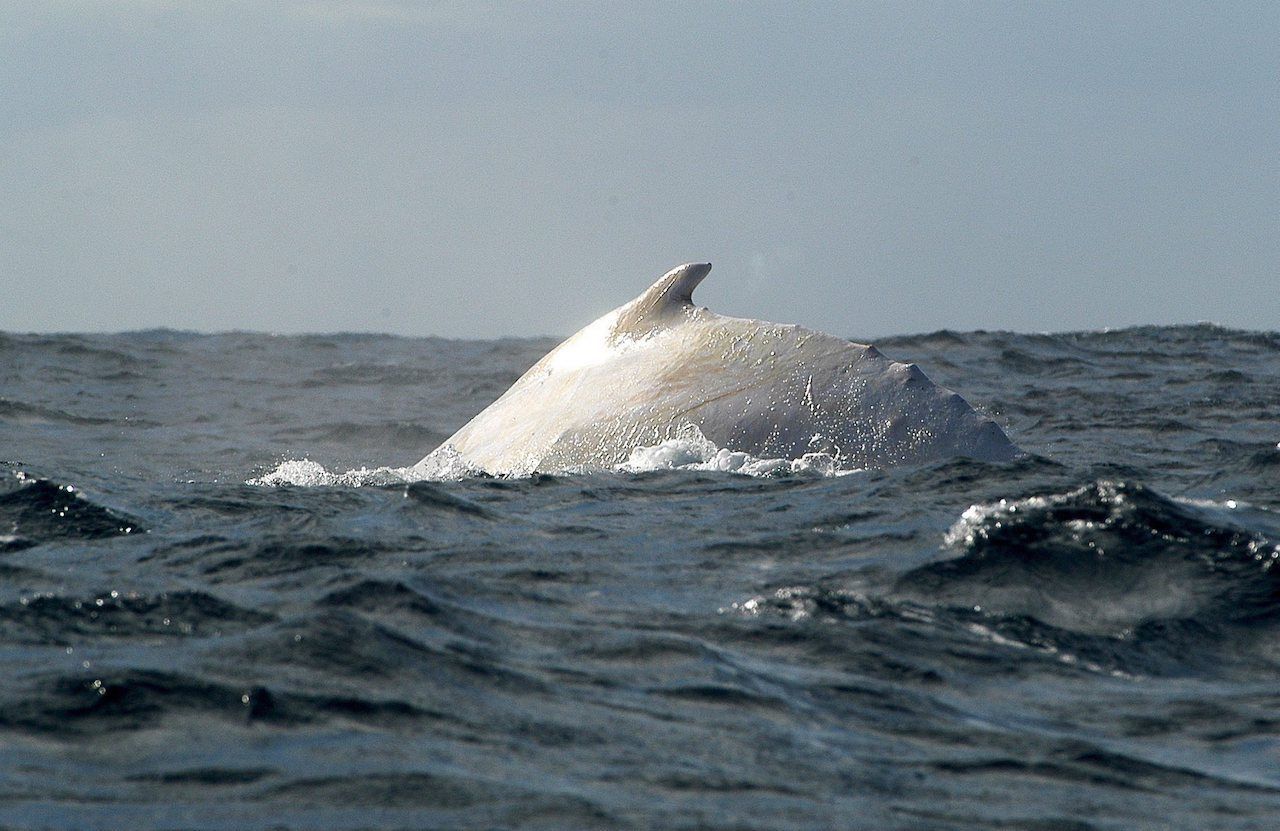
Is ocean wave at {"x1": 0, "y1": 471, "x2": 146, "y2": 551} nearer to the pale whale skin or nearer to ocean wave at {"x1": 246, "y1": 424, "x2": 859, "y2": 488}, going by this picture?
ocean wave at {"x1": 246, "y1": 424, "x2": 859, "y2": 488}

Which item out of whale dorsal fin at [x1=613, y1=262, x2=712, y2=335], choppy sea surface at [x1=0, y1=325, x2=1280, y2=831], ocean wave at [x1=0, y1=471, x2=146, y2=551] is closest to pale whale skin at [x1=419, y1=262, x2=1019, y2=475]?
whale dorsal fin at [x1=613, y1=262, x2=712, y2=335]

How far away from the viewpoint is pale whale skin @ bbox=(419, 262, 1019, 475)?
838 centimetres

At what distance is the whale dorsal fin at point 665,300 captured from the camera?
9711mm

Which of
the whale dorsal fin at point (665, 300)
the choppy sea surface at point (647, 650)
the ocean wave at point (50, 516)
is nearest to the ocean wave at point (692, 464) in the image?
the choppy sea surface at point (647, 650)

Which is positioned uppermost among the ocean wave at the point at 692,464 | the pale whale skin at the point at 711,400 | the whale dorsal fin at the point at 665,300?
the whale dorsal fin at the point at 665,300

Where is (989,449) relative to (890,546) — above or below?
above

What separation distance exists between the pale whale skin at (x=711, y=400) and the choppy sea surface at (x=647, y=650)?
205mm

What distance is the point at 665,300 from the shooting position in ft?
32.1

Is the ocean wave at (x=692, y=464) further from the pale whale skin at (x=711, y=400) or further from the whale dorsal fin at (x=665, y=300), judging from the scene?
the whale dorsal fin at (x=665, y=300)

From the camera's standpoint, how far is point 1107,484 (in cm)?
723

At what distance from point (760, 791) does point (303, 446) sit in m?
11.5

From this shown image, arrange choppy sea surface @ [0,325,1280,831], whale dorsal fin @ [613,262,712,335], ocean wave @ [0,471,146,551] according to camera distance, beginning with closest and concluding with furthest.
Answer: choppy sea surface @ [0,325,1280,831] < ocean wave @ [0,471,146,551] < whale dorsal fin @ [613,262,712,335]

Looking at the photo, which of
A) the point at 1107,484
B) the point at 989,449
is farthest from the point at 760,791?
the point at 989,449

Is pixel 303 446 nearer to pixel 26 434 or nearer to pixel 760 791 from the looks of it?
pixel 26 434
